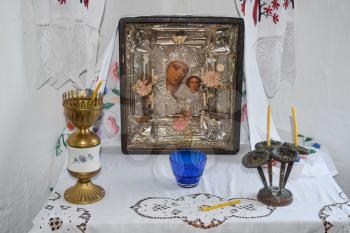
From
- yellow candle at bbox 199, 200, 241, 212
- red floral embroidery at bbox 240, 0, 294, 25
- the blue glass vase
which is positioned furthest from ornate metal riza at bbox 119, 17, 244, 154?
yellow candle at bbox 199, 200, 241, 212

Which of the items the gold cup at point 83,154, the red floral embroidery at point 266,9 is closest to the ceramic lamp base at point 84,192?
the gold cup at point 83,154

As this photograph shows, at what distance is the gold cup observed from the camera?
1.07 m

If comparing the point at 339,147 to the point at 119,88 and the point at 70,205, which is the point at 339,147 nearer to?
the point at 119,88

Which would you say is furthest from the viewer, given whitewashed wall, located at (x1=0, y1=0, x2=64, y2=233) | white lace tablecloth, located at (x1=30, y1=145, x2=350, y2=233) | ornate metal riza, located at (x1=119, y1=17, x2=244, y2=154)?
whitewashed wall, located at (x1=0, y1=0, x2=64, y2=233)

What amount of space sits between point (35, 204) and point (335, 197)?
1002 millimetres

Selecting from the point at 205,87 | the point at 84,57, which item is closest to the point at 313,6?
the point at 205,87

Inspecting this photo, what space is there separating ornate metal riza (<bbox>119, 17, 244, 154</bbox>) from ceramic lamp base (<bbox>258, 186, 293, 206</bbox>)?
28 centimetres

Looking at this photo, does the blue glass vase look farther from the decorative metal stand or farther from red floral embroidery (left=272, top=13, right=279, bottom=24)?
red floral embroidery (left=272, top=13, right=279, bottom=24)

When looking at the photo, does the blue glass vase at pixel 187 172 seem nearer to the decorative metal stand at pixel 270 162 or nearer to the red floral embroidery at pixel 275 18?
the decorative metal stand at pixel 270 162

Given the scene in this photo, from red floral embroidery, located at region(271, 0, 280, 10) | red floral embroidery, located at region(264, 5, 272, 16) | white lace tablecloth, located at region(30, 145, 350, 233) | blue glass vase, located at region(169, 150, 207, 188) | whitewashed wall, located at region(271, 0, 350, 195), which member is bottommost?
white lace tablecloth, located at region(30, 145, 350, 233)

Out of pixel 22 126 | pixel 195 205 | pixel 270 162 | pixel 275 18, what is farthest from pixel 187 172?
pixel 22 126

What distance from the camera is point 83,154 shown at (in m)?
1.09

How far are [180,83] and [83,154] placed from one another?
406 millimetres

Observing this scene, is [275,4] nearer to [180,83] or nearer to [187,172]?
[180,83]
